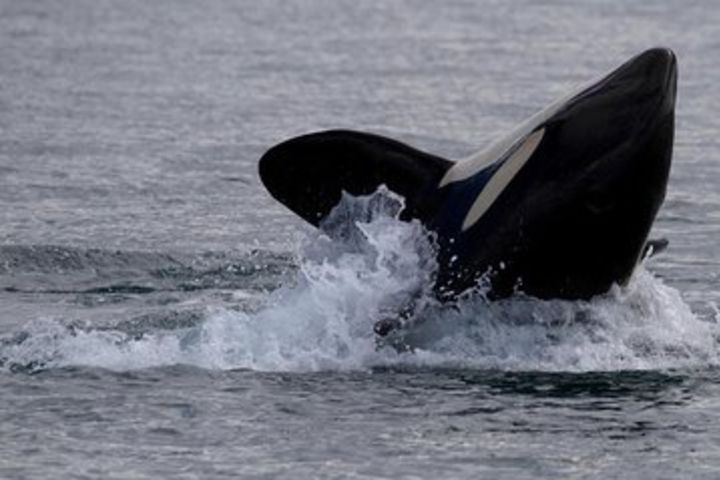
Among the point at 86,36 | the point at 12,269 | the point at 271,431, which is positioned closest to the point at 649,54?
the point at 271,431

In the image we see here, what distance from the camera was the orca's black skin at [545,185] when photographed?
47.3ft

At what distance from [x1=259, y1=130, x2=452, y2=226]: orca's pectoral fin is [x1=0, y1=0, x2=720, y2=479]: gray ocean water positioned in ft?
0.97

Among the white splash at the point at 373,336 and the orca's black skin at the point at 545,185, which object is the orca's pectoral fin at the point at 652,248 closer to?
the white splash at the point at 373,336

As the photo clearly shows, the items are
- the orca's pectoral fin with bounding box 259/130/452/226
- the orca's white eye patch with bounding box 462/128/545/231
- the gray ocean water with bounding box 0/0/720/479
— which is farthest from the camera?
the orca's pectoral fin with bounding box 259/130/452/226

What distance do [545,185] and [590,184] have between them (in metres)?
0.38

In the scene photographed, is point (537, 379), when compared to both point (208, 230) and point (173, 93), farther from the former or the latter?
point (173, 93)

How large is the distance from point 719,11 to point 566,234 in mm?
37707

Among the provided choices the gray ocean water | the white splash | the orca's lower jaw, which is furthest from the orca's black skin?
the gray ocean water

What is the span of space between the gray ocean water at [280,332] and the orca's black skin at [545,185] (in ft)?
0.96

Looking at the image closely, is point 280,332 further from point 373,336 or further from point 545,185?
point 545,185

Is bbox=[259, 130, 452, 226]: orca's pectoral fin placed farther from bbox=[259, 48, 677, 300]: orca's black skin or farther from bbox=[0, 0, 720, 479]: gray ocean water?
bbox=[0, 0, 720, 479]: gray ocean water

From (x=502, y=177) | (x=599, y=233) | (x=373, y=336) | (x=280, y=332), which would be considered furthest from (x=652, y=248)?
(x=280, y=332)

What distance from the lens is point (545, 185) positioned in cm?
1479

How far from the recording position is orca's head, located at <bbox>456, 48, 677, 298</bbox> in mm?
14375
